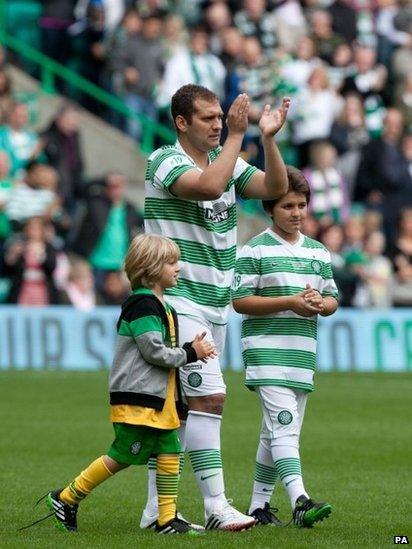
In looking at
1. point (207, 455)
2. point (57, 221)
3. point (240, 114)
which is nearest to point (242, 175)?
point (240, 114)

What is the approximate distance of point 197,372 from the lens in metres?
8.77

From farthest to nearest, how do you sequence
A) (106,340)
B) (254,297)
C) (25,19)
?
1. (25,19)
2. (106,340)
3. (254,297)

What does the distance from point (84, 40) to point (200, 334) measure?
56.8 feet

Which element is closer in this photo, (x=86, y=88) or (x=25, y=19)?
(x=86, y=88)

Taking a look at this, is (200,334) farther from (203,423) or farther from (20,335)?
(20,335)

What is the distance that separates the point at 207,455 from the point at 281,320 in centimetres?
90

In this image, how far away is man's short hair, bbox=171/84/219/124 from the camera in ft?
29.3

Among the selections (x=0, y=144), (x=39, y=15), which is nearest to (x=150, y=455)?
(x=0, y=144)

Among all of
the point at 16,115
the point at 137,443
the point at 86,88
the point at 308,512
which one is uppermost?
the point at 86,88

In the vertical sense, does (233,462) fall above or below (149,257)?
below

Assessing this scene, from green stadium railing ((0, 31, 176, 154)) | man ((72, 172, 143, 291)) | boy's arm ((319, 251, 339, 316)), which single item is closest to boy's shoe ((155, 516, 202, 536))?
boy's arm ((319, 251, 339, 316))

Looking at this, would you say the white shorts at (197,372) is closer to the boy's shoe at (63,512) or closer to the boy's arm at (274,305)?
the boy's arm at (274,305)

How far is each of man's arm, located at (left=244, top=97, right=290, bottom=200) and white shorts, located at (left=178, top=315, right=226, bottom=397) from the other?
785 millimetres

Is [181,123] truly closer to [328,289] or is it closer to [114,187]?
[328,289]
